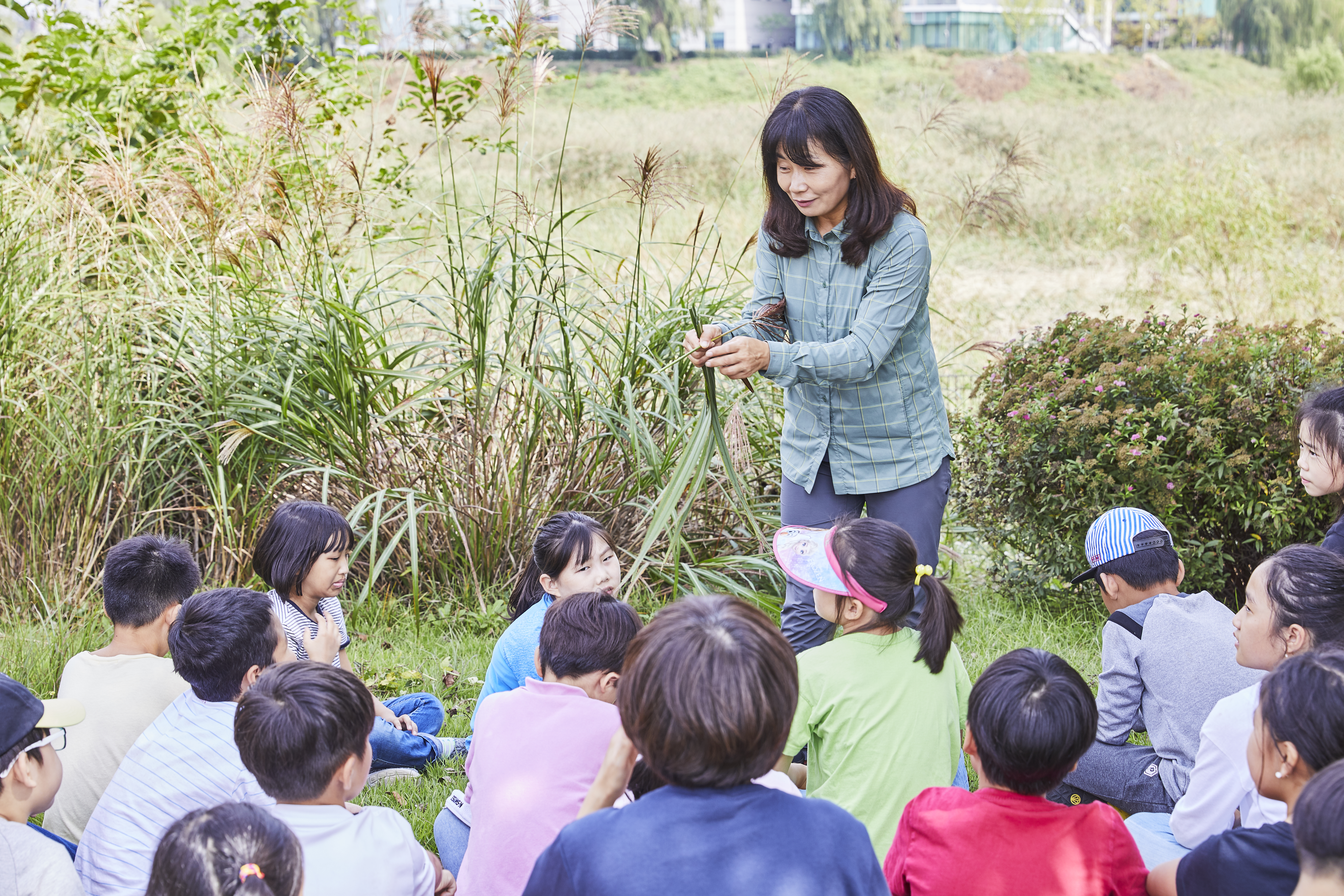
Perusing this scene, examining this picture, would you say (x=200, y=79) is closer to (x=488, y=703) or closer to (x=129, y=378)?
(x=129, y=378)

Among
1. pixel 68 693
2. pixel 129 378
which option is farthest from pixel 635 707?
pixel 129 378

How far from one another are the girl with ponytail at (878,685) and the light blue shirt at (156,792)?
106 cm

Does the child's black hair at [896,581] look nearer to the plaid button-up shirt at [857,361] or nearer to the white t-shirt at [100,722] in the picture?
the plaid button-up shirt at [857,361]

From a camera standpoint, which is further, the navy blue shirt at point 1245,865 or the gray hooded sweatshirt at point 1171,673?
the gray hooded sweatshirt at point 1171,673

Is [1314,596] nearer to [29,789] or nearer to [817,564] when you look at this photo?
[817,564]

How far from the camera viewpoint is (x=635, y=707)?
1.50 metres

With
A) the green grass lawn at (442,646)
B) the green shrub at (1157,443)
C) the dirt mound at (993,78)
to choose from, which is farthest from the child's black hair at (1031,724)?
the dirt mound at (993,78)

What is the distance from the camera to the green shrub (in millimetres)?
3799

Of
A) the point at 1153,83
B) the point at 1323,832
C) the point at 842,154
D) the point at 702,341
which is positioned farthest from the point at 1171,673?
the point at 1153,83

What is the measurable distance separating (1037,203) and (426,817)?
13.4 m

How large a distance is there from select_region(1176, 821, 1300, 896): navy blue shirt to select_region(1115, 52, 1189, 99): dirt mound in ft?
85.7

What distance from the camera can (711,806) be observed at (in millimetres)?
1434

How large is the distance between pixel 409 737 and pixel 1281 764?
2.05m

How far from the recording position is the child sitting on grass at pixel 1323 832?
1379 mm
